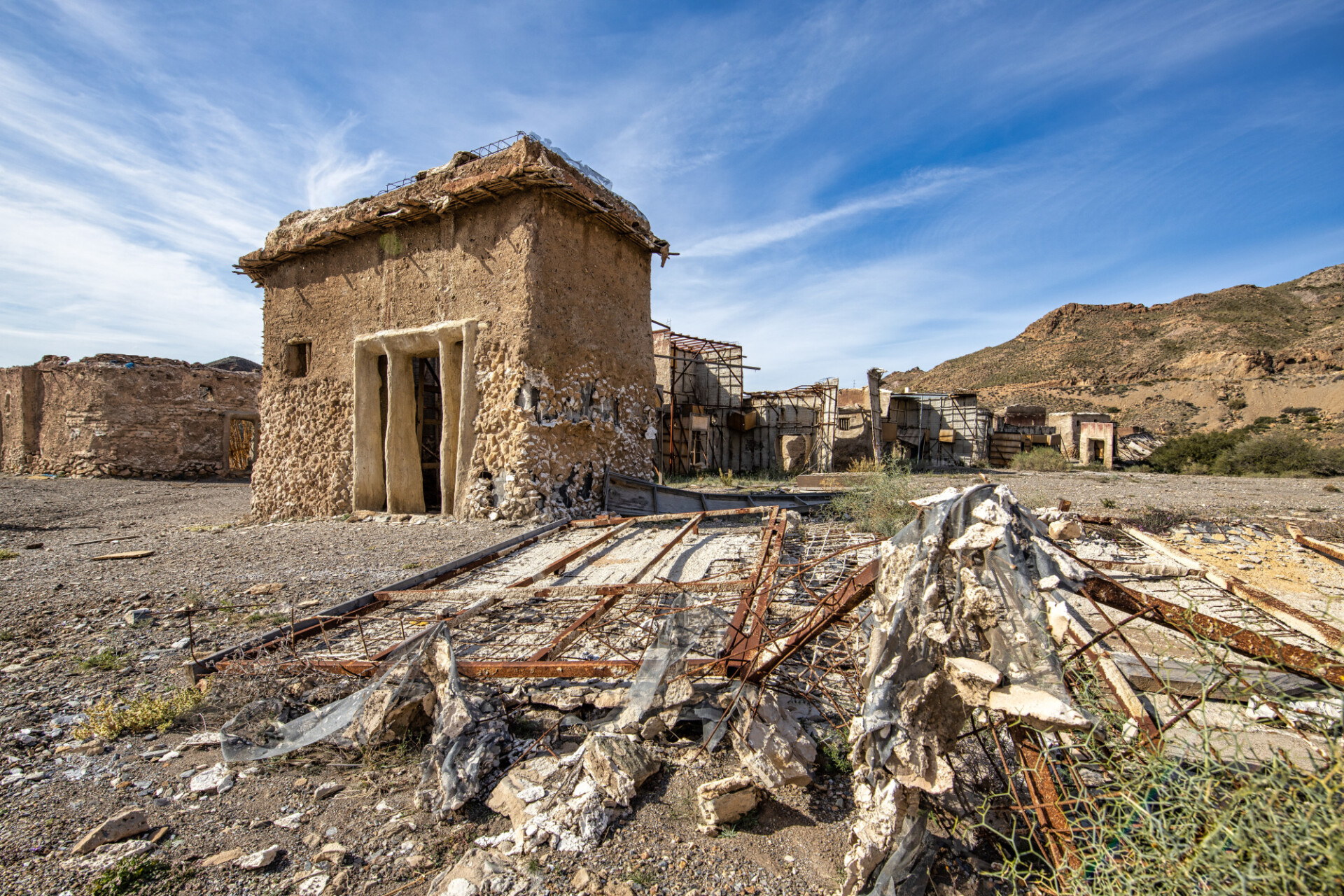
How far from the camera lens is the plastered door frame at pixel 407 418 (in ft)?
27.4

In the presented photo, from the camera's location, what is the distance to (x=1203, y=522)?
7.66m

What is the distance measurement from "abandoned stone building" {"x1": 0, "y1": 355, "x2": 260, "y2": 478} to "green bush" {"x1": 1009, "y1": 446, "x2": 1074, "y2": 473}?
2535 centimetres

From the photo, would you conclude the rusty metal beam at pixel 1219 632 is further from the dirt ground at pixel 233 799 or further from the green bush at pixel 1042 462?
the green bush at pixel 1042 462

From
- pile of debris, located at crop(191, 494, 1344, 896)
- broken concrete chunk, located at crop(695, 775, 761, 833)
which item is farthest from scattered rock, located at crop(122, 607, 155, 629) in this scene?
broken concrete chunk, located at crop(695, 775, 761, 833)

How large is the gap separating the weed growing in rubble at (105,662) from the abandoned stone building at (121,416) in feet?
53.3

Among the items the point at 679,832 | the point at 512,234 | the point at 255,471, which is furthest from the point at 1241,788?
the point at 255,471

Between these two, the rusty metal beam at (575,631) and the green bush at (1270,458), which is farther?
the green bush at (1270,458)

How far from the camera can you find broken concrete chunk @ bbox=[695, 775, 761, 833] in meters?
2.20

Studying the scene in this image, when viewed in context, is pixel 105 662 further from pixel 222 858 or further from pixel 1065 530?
pixel 1065 530

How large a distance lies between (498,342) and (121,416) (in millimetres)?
16064

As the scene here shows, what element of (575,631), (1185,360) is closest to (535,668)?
(575,631)

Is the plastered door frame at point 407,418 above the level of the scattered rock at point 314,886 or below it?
above

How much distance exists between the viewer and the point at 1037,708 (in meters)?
1.61

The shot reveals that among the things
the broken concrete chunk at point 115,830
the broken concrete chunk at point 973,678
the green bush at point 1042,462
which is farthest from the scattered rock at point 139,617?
the green bush at point 1042,462
